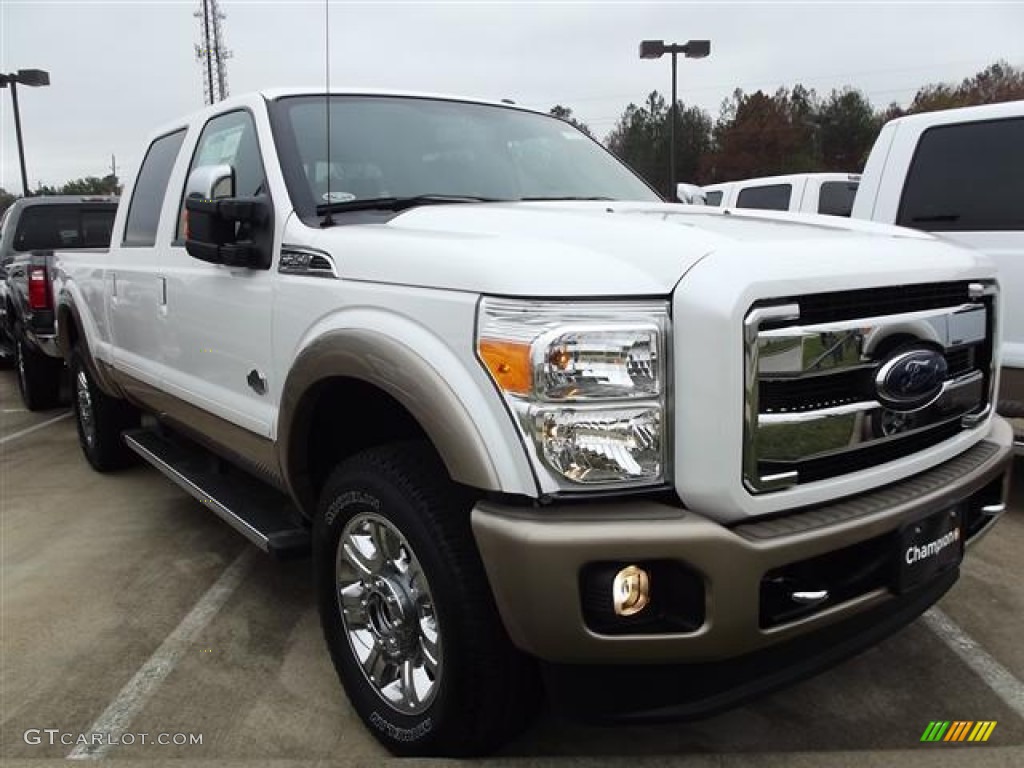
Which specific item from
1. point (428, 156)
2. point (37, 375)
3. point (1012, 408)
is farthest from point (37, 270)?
point (1012, 408)

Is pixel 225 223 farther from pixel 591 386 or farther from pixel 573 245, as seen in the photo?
pixel 591 386

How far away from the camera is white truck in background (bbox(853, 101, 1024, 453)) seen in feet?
14.8

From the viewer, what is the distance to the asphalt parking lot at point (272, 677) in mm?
2578

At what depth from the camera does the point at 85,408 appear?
588 centimetres

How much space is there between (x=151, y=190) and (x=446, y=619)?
3.36m

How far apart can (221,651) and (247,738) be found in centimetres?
64

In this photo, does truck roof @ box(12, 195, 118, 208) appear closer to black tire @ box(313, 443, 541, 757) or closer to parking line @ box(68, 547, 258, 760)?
parking line @ box(68, 547, 258, 760)

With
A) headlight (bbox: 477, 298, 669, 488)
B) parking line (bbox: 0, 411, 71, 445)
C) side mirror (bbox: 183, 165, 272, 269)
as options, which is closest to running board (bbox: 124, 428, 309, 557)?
side mirror (bbox: 183, 165, 272, 269)

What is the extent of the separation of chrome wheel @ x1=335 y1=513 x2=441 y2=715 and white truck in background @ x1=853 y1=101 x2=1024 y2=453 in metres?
3.36

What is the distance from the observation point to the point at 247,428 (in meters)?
3.23

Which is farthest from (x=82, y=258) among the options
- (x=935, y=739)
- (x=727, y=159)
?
(x=727, y=159)

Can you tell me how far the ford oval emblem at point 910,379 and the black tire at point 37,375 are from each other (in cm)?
772

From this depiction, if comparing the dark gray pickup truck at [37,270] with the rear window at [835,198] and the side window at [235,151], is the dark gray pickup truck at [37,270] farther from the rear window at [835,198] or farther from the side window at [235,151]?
the rear window at [835,198]

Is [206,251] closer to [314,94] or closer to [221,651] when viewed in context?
[314,94]
